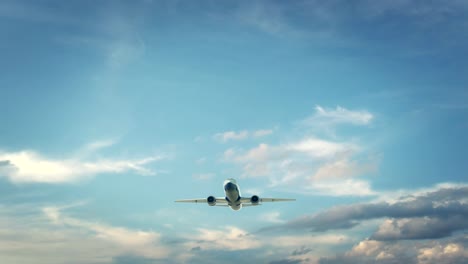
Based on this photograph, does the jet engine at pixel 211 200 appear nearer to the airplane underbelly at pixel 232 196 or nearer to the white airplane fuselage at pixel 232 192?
the white airplane fuselage at pixel 232 192

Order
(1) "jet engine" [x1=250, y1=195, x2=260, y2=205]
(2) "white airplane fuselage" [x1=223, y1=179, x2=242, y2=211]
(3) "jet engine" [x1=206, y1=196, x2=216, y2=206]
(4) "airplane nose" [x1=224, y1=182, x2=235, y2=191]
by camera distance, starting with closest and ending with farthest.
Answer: (4) "airplane nose" [x1=224, y1=182, x2=235, y2=191]
(2) "white airplane fuselage" [x1=223, y1=179, x2=242, y2=211]
(1) "jet engine" [x1=250, y1=195, x2=260, y2=205]
(3) "jet engine" [x1=206, y1=196, x2=216, y2=206]

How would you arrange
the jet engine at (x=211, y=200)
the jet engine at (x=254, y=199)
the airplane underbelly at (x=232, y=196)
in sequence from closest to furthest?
the airplane underbelly at (x=232, y=196)
the jet engine at (x=254, y=199)
the jet engine at (x=211, y=200)

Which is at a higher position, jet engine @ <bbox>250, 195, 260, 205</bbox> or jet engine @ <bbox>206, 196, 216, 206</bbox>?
jet engine @ <bbox>206, 196, 216, 206</bbox>

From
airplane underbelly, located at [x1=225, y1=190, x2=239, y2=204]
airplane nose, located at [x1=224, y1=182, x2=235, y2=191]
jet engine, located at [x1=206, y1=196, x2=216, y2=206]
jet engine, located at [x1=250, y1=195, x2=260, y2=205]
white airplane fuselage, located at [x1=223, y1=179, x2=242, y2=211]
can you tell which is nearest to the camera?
airplane nose, located at [x1=224, y1=182, x2=235, y2=191]

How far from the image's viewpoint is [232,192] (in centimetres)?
18175

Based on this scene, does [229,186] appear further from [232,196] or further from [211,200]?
[211,200]

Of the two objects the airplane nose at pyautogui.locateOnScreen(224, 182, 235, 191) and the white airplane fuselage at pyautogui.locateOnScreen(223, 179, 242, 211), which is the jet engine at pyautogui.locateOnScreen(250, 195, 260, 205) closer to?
the white airplane fuselage at pyautogui.locateOnScreen(223, 179, 242, 211)

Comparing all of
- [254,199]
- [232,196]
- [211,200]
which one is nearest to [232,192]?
[232,196]

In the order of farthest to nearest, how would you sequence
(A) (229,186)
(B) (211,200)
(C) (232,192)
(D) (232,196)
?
(B) (211,200), (D) (232,196), (C) (232,192), (A) (229,186)

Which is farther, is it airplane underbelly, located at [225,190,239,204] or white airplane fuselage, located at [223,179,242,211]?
airplane underbelly, located at [225,190,239,204]

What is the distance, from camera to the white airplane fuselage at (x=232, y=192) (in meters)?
180

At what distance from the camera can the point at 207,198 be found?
194 m

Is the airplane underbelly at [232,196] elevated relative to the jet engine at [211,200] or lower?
lower

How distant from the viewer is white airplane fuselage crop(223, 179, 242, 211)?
180500 mm
